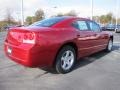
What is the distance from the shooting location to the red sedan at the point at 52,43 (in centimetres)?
513

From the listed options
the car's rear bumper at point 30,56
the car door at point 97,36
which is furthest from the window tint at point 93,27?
the car's rear bumper at point 30,56

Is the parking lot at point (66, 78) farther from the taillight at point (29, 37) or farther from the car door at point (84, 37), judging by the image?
the taillight at point (29, 37)

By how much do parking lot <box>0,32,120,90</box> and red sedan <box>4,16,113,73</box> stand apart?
376mm

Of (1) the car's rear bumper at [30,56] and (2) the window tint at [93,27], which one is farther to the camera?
(2) the window tint at [93,27]

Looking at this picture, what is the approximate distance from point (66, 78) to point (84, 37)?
1.63m

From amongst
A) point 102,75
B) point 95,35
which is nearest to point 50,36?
point 102,75

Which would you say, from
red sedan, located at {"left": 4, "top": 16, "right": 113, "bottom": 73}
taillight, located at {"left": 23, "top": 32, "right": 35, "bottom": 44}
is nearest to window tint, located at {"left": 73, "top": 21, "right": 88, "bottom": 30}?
red sedan, located at {"left": 4, "top": 16, "right": 113, "bottom": 73}

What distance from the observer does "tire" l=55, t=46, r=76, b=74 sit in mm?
5797

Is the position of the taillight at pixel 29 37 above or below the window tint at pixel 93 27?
below

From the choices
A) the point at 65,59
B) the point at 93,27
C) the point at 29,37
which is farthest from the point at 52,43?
the point at 93,27

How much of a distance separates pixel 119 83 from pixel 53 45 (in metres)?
1.81

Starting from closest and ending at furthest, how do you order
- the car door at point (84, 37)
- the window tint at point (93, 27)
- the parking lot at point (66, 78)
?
the parking lot at point (66, 78) → the car door at point (84, 37) → the window tint at point (93, 27)

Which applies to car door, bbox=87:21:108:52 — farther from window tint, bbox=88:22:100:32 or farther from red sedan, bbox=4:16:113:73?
red sedan, bbox=4:16:113:73

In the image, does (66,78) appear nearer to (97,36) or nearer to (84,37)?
(84,37)
